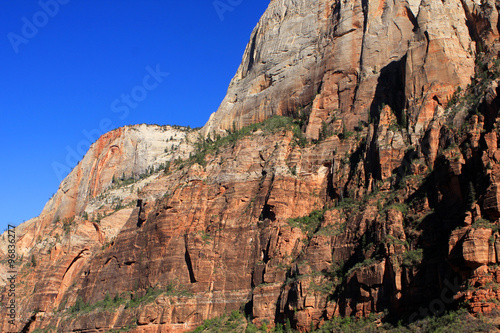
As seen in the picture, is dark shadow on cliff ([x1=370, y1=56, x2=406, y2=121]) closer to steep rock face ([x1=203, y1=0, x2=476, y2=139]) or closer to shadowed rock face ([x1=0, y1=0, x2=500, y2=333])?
steep rock face ([x1=203, y1=0, x2=476, y2=139])

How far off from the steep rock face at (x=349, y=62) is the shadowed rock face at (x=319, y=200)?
238mm

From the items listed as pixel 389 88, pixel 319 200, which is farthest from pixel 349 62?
pixel 319 200


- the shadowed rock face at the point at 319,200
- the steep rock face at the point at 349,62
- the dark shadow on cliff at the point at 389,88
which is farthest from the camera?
the dark shadow on cliff at the point at 389,88

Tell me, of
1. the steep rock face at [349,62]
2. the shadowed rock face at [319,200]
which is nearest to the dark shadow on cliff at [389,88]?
the steep rock face at [349,62]

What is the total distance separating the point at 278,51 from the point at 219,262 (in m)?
43.2

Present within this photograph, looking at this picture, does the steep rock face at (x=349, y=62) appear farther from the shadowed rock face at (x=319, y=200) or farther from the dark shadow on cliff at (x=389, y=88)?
the shadowed rock face at (x=319, y=200)

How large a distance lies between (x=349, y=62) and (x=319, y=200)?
22.3m

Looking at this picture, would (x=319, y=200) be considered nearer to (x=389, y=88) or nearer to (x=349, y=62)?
(x=389, y=88)

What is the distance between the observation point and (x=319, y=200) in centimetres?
9131

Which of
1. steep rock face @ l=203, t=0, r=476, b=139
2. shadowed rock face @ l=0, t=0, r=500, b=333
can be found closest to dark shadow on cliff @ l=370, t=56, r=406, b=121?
steep rock face @ l=203, t=0, r=476, b=139

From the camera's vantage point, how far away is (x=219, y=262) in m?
91.1

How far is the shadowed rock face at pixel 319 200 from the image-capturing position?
67.6 m

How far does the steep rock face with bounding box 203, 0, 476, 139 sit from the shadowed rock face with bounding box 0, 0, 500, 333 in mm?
238

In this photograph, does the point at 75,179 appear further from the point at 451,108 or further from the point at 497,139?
the point at 497,139
